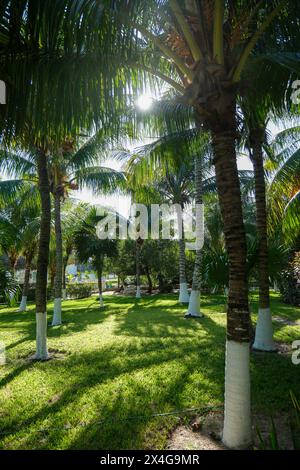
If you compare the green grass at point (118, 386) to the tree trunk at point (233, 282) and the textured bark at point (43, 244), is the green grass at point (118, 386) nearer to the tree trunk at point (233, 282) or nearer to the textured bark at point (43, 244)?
the tree trunk at point (233, 282)

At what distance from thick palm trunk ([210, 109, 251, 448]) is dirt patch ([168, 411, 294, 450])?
233 millimetres

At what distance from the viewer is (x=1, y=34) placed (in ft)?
14.8

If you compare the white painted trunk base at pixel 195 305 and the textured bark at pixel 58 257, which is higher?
the textured bark at pixel 58 257

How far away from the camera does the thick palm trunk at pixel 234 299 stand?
12.7 ft

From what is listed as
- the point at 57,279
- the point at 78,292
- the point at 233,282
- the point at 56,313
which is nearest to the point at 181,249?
the point at 57,279

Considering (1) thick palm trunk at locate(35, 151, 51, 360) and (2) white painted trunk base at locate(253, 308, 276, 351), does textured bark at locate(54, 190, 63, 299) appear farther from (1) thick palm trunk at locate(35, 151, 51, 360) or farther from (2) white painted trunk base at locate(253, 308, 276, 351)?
(2) white painted trunk base at locate(253, 308, 276, 351)

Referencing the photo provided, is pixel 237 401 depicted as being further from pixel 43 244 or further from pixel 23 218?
pixel 23 218

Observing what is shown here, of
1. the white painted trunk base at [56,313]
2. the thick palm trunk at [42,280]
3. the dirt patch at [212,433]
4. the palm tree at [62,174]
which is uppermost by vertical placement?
the palm tree at [62,174]

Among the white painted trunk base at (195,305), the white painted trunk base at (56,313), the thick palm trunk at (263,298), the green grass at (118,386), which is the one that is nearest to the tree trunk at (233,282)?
the green grass at (118,386)

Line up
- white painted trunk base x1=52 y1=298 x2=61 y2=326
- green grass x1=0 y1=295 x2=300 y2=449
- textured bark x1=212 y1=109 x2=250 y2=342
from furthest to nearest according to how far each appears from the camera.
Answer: white painted trunk base x1=52 y1=298 x2=61 y2=326 → green grass x1=0 y1=295 x2=300 y2=449 → textured bark x1=212 y1=109 x2=250 y2=342

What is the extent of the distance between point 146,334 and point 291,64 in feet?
26.8

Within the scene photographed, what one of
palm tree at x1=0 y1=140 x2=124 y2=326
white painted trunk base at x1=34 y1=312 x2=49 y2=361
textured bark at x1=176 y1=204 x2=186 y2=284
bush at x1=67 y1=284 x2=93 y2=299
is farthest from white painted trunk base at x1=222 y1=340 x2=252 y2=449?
bush at x1=67 y1=284 x2=93 y2=299

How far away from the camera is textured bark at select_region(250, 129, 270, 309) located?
7918mm

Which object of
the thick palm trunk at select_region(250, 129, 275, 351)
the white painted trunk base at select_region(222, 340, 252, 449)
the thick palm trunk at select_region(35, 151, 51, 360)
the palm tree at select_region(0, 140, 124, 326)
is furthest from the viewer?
the palm tree at select_region(0, 140, 124, 326)
